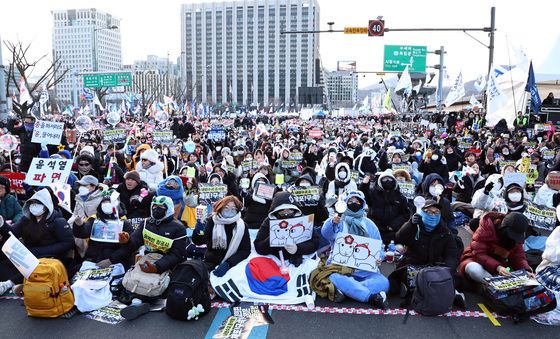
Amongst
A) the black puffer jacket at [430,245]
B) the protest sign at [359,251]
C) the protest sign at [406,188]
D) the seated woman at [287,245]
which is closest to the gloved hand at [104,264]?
the seated woman at [287,245]

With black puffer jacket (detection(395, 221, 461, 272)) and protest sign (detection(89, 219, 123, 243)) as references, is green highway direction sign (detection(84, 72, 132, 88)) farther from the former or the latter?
black puffer jacket (detection(395, 221, 461, 272))

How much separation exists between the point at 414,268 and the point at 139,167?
579 cm

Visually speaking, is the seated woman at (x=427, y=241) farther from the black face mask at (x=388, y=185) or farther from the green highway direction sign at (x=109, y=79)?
the green highway direction sign at (x=109, y=79)

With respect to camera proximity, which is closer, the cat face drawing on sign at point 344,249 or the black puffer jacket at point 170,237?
the black puffer jacket at point 170,237

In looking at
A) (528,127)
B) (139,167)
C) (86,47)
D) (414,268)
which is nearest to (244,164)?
(139,167)

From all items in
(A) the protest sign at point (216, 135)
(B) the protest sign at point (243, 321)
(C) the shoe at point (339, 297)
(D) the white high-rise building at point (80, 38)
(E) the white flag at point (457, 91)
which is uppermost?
(D) the white high-rise building at point (80, 38)

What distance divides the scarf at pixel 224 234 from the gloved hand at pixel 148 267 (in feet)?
2.63

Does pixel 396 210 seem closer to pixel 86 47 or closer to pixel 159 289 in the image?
pixel 159 289

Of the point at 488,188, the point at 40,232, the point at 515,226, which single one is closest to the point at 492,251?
the point at 515,226

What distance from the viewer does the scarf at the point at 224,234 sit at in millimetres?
6051

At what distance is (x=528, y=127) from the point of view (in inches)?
736

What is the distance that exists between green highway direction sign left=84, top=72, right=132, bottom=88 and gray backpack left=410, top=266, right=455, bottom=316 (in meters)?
29.5

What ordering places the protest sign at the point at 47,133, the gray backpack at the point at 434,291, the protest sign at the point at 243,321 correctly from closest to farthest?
1. the protest sign at the point at 243,321
2. the gray backpack at the point at 434,291
3. the protest sign at the point at 47,133

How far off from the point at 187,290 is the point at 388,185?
145 inches
